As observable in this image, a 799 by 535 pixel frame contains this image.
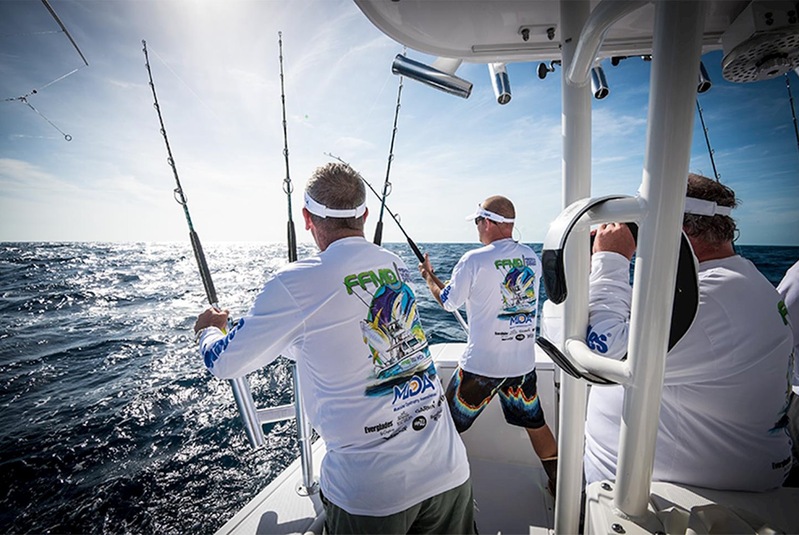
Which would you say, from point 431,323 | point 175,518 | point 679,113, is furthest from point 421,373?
point 431,323

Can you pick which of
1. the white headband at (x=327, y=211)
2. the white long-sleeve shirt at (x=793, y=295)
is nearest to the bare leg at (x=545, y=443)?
the white long-sleeve shirt at (x=793, y=295)

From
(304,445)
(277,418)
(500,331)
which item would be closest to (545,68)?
(500,331)

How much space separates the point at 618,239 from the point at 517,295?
1355 mm

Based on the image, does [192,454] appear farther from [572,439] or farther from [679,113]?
[679,113]

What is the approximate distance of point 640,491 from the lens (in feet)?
2.40

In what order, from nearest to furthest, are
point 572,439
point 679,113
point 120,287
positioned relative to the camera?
point 679,113 → point 572,439 → point 120,287

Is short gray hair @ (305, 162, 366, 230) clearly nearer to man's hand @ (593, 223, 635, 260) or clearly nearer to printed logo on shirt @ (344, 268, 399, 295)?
printed logo on shirt @ (344, 268, 399, 295)

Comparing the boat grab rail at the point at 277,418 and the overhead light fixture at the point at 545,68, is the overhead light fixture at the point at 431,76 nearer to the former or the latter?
the overhead light fixture at the point at 545,68

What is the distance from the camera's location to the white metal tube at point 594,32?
2.06 ft

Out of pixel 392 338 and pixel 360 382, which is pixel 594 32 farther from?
pixel 360 382

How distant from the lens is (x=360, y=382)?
3.56 feet

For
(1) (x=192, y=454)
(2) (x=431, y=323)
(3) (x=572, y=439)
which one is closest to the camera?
(3) (x=572, y=439)

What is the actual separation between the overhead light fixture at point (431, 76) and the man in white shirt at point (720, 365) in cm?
79

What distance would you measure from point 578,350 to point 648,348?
0.57ft
